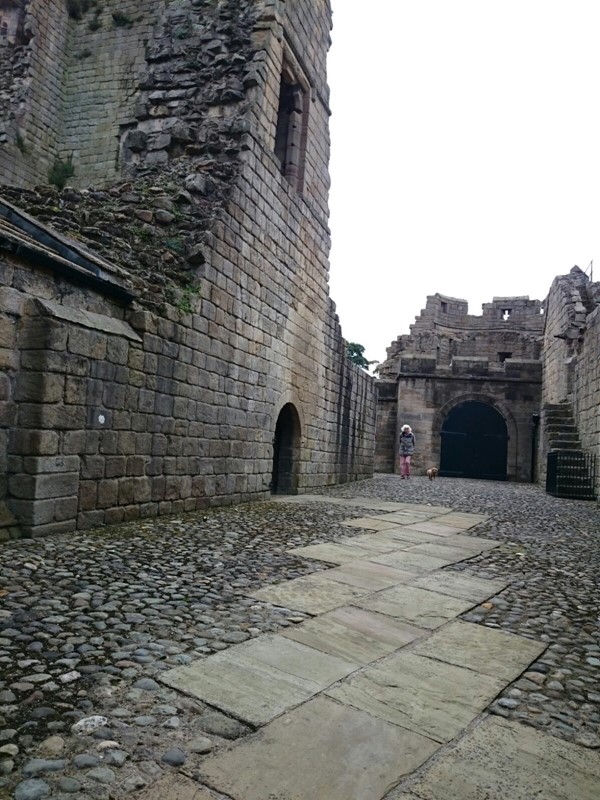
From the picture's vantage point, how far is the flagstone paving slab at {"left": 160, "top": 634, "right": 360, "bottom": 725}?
221 centimetres

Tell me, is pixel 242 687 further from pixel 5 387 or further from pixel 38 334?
pixel 38 334

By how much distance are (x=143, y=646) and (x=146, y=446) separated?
3.98 metres

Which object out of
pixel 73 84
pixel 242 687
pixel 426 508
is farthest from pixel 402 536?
pixel 73 84

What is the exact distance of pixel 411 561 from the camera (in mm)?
5129

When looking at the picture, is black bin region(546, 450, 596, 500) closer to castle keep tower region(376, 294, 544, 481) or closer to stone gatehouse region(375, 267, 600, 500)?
stone gatehouse region(375, 267, 600, 500)

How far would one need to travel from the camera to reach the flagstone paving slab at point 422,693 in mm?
2154

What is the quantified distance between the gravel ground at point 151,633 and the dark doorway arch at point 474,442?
16062 mm

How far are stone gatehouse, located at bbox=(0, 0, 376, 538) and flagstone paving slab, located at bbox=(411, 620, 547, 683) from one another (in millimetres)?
3551

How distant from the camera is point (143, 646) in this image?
269 cm

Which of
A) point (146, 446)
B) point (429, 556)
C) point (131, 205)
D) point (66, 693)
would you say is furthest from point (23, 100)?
point (66, 693)

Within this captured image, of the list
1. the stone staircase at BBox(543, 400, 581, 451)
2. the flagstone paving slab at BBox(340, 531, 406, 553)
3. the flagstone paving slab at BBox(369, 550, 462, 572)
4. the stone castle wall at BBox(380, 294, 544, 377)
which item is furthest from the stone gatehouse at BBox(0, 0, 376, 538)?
the stone castle wall at BBox(380, 294, 544, 377)

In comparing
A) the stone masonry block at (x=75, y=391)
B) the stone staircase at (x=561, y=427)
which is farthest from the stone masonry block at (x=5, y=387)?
the stone staircase at (x=561, y=427)

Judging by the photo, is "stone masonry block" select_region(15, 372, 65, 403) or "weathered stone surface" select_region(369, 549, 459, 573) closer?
"weathered stone surface" select_region(369, 549, 459, 573)

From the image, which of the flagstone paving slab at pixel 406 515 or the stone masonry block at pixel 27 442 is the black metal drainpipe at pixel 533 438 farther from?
the stone masonry block at pixel 27 442
